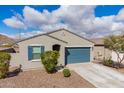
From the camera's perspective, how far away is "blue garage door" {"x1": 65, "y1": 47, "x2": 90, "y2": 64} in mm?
20109

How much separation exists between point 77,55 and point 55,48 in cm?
343

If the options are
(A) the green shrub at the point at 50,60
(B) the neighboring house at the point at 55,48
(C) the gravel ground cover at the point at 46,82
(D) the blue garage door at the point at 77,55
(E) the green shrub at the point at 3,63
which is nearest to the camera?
(C) the gravel ground cover at the point at 46,82

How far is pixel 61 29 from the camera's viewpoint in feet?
65.8

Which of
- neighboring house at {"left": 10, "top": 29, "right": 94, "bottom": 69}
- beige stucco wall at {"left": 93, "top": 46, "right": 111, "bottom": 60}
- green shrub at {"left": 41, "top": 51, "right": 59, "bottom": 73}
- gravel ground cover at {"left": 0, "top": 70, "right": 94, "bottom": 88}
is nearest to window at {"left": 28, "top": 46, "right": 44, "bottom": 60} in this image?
neighboring house at {"left": 10, "top": 29, "right": 94, "bottom": 69}

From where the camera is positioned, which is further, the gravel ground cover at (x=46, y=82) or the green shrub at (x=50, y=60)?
the green shrub at (x=50, y=60)

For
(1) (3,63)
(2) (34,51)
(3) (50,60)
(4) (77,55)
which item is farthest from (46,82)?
(4) (77,55)

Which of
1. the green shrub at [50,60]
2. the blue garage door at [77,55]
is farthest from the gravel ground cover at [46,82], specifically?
the blue garage door at [77,55]

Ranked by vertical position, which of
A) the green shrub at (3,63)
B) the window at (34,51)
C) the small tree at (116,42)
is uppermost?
the small tree at (116,42)

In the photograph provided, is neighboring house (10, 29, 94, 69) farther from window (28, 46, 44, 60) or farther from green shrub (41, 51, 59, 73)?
green shrub (41, 51, 59, 73)

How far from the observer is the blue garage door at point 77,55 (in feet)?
66.0

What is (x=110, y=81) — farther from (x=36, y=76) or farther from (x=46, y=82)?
(x=36, y=76)

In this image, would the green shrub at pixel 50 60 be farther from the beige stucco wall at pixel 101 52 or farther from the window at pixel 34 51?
the beige stucco wall at pixel 101 52
